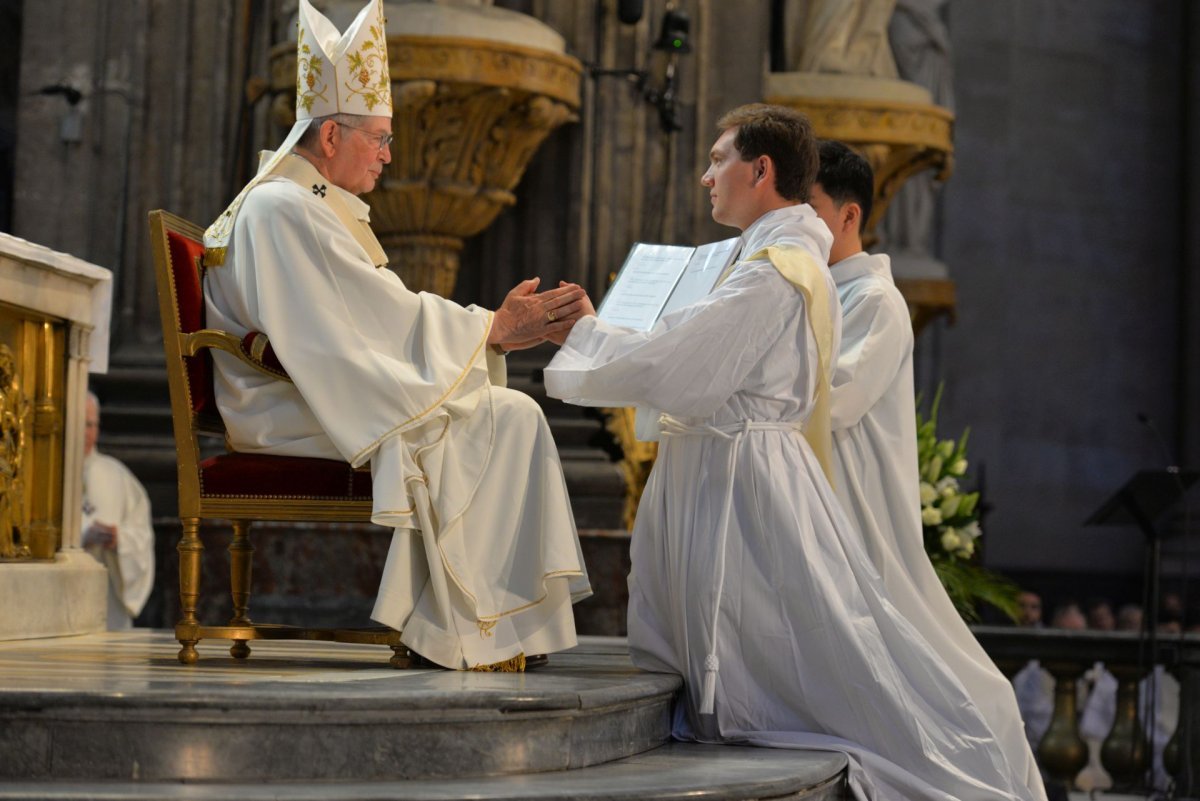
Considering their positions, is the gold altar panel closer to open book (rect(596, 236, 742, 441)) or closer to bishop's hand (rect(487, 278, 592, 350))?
bishop's hand (rect(487, 278, 592, 350))

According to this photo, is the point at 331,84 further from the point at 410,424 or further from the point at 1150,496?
the point at 1150,496

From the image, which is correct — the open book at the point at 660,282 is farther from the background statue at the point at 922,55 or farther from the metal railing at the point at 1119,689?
the background statue at the point at 922,55

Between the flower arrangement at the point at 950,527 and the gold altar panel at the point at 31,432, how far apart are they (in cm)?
289

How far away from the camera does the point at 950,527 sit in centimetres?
644

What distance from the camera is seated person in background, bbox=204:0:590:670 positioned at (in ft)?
13.4

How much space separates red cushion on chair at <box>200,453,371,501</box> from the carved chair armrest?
8.0 inches

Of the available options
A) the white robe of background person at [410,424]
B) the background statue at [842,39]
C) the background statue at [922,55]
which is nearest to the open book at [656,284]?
the white robe of background person at [410,424]

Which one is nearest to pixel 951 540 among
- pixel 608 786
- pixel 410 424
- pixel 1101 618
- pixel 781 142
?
pixel 781 142

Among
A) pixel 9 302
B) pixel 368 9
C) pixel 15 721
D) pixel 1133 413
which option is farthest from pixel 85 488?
pixel 1133 413

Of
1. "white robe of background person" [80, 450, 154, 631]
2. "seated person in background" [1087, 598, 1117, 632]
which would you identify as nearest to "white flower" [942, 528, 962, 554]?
"white robe of background person" [80, 450, 154, 631]

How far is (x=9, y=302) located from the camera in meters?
5.13

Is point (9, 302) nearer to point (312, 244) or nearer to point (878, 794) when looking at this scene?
point (312, 244)

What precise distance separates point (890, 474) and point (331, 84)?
1758 mm

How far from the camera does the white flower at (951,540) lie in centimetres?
639
